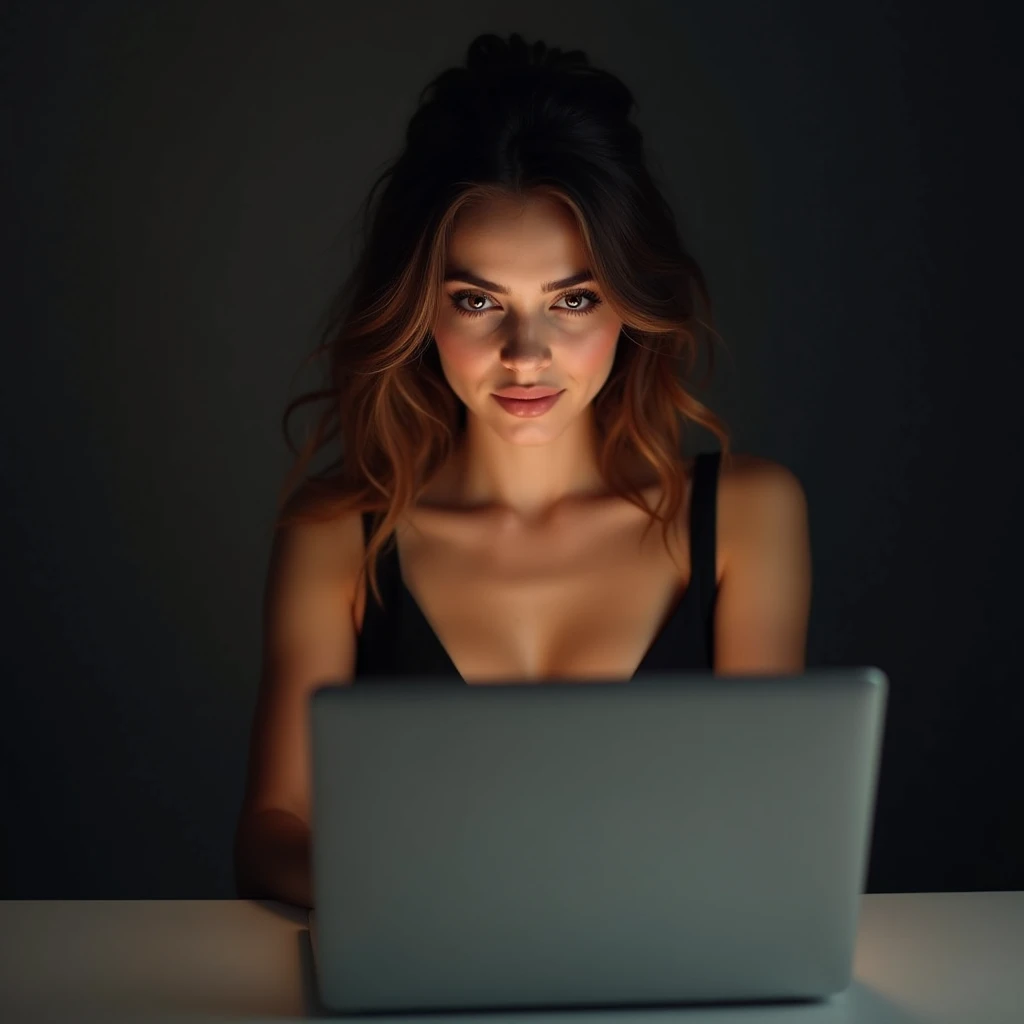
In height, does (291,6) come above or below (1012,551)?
above

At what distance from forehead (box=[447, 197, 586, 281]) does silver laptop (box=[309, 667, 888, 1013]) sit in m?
0.97

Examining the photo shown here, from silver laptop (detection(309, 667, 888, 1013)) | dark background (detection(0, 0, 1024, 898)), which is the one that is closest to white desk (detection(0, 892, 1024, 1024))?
silver laptop (detection(309, 667, 888, 1013))

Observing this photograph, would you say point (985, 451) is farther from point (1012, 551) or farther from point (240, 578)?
point (240, 578)

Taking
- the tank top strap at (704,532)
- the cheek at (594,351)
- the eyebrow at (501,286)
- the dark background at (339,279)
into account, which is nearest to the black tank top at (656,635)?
the tank top strap at (704,532)

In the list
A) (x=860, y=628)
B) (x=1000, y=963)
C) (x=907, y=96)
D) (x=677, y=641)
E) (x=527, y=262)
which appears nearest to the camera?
(x=1000, y=963)

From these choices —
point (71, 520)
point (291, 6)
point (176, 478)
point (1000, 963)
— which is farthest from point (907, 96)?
point (1000, 963)

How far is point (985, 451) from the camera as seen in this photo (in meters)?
3.21

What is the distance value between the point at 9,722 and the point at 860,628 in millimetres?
1877

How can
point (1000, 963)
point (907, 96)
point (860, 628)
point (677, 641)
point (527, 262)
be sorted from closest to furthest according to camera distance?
point (1000, 963) → point (527, 262) → point (677, 641) → point (907, 96) → point (860, 628)

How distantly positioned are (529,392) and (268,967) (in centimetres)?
93

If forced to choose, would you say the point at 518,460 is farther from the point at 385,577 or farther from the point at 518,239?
the point at 518,239

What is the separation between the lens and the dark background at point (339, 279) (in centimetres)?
311

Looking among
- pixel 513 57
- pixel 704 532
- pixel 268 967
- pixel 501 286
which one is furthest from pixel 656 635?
pixel 268 967

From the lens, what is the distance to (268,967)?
4.44 feet
